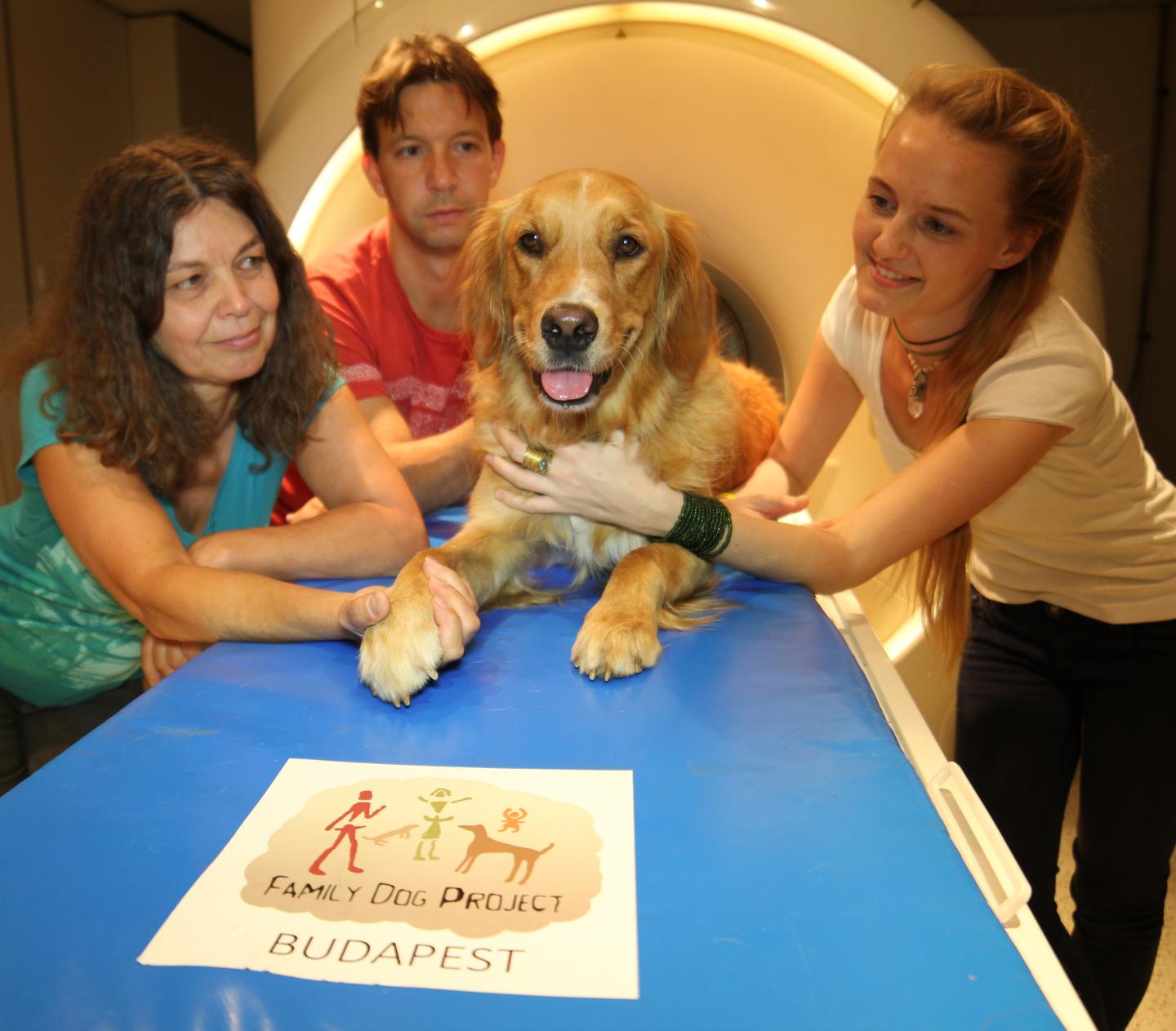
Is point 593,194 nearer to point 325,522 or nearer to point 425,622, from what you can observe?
point 325,522

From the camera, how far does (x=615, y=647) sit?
135 centimetres

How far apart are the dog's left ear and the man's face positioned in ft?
1.98

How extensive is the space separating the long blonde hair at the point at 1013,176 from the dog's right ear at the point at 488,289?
2.73 ft

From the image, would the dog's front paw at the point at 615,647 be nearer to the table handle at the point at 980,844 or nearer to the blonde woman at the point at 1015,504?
the blonde woman at the point at 1015,504

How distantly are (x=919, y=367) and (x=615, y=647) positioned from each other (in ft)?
2.98

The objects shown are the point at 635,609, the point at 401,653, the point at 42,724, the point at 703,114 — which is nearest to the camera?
the point at 401,653

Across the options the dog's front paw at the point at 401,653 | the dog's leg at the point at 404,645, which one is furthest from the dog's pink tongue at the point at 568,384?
the dog's front paw at the point at 401,653

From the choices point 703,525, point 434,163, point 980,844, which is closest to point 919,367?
point 703,525

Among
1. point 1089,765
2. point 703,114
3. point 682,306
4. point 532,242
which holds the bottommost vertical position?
point 1089,765

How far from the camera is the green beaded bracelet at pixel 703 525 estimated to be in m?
1.57

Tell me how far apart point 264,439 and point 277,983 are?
4.21 feet

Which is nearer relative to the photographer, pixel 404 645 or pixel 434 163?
pixel 404 645

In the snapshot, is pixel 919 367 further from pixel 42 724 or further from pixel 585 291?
pixel 42 724

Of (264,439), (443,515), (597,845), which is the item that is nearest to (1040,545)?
(597,845)
